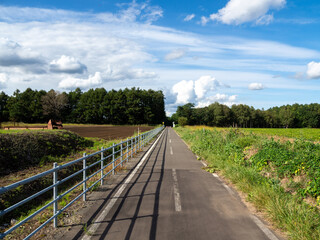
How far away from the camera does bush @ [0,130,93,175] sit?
10.8m

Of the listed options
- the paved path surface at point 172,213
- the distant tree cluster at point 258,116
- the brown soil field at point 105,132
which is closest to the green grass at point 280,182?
the paved path surface at point 172,213

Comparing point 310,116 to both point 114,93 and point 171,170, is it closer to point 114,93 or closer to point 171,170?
point 114,93

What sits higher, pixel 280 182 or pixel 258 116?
pixel 258 116

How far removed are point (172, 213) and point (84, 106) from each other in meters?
97.4

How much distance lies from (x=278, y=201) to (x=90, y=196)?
4.75 meters

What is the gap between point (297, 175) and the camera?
664cm

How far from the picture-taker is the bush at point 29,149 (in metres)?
10.8

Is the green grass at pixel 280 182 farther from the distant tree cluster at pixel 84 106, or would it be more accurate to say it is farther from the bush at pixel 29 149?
the distant tree cluster at pixel 84 106

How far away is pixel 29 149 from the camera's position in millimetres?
12391

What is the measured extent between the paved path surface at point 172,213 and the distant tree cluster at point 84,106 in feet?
288

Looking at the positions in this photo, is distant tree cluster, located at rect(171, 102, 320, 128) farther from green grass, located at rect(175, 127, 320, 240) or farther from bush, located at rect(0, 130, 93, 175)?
green grass, located at rect(175, 127, 320, 240)

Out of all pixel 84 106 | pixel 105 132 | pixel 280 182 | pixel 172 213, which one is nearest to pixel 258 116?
pixel 84 106

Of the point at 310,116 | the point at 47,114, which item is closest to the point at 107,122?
the point at 47,114

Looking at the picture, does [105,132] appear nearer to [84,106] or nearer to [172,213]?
[172,213]
